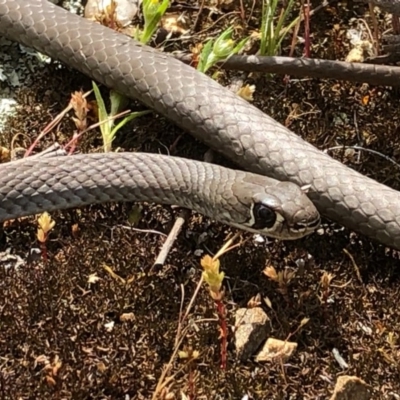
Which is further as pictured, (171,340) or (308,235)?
(308,235)

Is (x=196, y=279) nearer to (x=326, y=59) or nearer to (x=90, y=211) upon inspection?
(x=90, y=211)

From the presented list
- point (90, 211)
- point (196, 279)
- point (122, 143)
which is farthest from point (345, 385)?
point (122, 143)

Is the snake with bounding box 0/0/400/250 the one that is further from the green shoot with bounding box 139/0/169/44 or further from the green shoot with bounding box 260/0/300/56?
the green shoot with bounding box 260/0/300/56

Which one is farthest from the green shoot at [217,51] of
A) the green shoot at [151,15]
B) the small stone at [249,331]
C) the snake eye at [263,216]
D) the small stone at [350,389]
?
the small stone at [350,389]

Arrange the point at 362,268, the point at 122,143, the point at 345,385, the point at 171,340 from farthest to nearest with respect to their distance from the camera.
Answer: the point at 122,143, the point at 362,268, the point at 171,340, the point at 345,385

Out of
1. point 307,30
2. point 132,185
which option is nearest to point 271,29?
point 307,30

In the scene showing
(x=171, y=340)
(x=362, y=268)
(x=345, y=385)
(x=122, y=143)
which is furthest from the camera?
(x=122, y=143)

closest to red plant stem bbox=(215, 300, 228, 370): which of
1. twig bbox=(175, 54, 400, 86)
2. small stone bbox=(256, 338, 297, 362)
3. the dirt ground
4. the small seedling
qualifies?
the dirt ground
